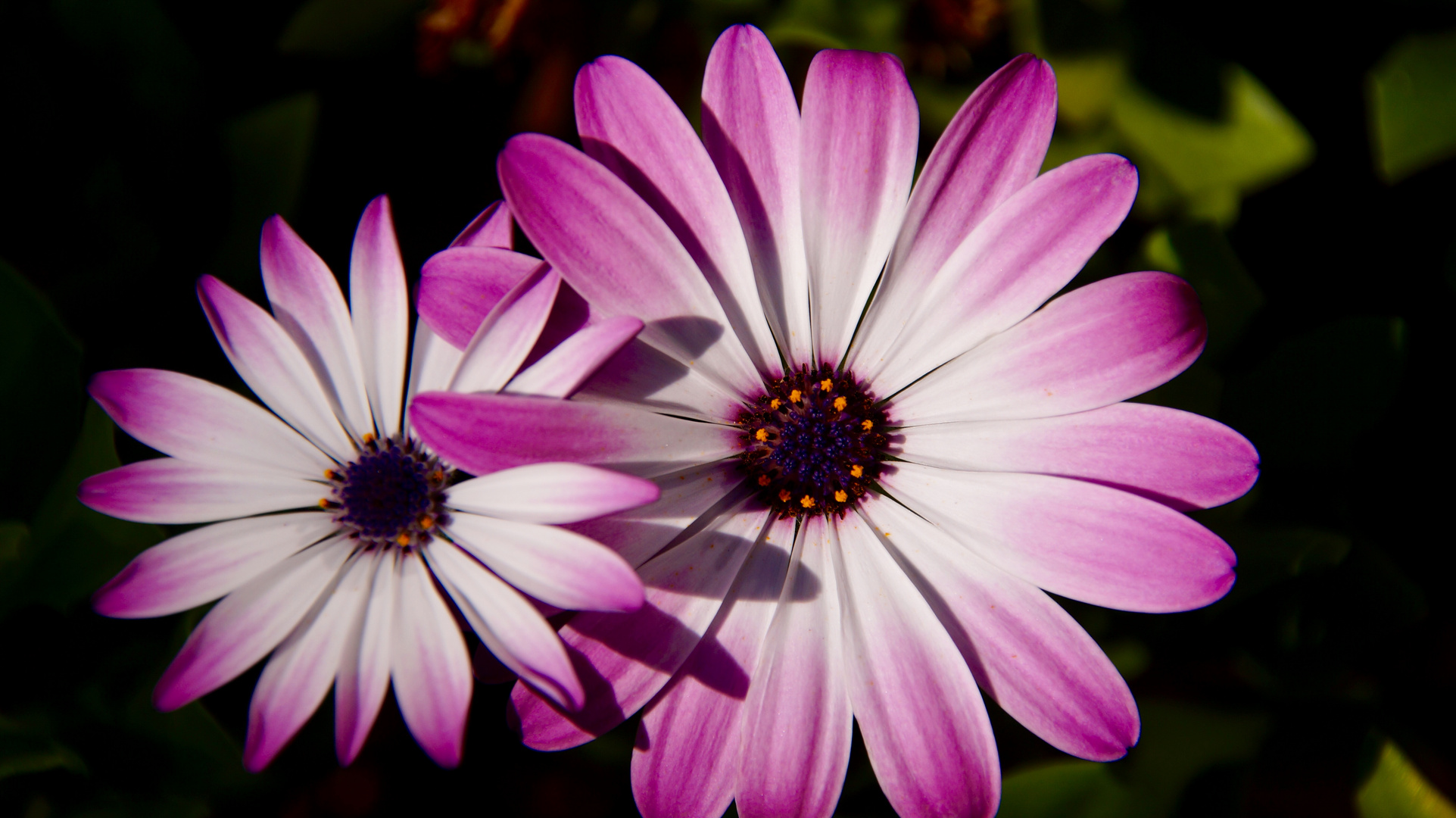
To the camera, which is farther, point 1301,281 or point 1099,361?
point 1301,281

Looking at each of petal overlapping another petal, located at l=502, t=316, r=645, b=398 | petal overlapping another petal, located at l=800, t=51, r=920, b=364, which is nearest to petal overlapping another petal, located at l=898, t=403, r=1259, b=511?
petal overlapping another petal, located at l=800, t=51, r=920, b=364

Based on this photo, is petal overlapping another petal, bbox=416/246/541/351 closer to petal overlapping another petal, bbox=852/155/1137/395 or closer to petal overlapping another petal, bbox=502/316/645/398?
petal overlapping another petal, bbox=502/316/645/398

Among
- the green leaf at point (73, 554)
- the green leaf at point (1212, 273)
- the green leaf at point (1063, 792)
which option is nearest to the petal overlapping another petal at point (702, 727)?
the green leaf at point (1063, 792)

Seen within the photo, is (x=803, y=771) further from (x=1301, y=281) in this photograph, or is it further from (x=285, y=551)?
(x=1301, y=281)

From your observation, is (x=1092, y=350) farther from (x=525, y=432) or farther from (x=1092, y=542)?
(x=525, y=432)

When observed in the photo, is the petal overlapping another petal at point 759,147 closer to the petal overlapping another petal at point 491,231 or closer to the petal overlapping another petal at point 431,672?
the petal overlapping another petal at point 491,231

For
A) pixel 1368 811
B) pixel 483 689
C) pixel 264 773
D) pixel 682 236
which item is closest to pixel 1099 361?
pixel 682 236

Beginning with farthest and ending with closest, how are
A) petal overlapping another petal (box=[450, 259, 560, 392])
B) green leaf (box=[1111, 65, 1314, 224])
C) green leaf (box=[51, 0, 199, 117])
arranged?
green leaf (box=[1111, 65, 1314, 224]) < green leaf (box=[51, 0, 199, 117]) < petal overlapping another petal (box=[450, 259, 560, 392])
